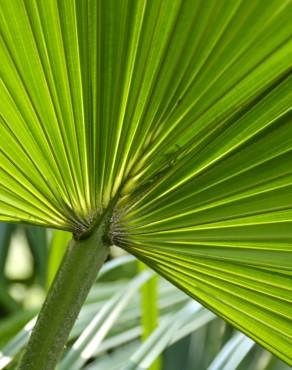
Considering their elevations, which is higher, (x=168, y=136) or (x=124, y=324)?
(x=168, y=136)

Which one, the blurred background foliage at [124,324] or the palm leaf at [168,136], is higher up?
the palm leaf at [168,136]

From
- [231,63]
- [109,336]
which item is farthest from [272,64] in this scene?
[109,336]

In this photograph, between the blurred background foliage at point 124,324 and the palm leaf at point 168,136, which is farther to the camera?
the blurred background foliage at point 124,324

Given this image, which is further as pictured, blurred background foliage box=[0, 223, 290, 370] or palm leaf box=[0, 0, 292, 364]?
blurred background foliage box=[0, 223, 290, 370]

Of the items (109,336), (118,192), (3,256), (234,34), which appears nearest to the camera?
(234,34)

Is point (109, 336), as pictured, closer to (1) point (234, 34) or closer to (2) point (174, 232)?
(2) point (174, 232)
